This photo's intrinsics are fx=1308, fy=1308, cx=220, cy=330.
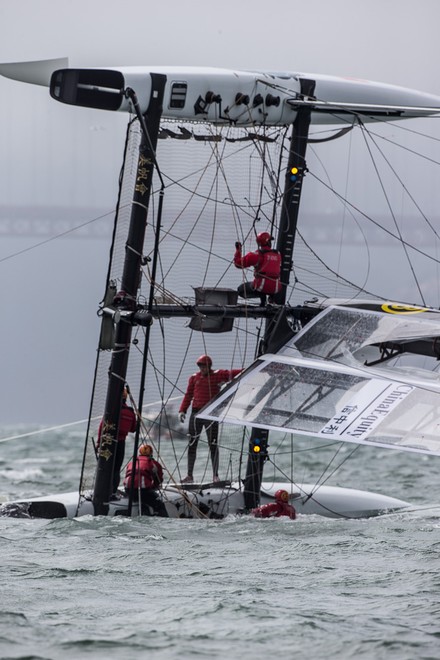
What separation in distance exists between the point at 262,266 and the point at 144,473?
6.54 feet

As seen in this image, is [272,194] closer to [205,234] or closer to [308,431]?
[205,234]

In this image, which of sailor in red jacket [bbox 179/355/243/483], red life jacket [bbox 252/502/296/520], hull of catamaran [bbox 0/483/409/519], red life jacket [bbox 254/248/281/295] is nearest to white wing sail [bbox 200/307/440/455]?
red life jacket [bbox 254/248/281/295]

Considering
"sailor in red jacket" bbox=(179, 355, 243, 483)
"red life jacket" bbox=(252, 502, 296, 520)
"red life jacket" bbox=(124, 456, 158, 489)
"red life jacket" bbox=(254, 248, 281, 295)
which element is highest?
"red life jacket" bbox=(254, 248, 281, 295)

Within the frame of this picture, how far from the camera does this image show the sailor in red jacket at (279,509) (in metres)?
11.0

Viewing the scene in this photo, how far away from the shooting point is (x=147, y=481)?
35.8ft

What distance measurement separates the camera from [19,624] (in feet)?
23.1

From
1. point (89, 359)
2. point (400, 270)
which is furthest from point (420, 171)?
point (89, 359)

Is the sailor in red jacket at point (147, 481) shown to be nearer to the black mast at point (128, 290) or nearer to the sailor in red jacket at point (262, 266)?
the black mast at point (128, 290)

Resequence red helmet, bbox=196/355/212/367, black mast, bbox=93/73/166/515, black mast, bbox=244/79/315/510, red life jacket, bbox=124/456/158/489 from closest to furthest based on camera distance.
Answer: black mast, bbox=93/73/166/515 < red life jacket, bbox=124/456/158/489 < red helmet, bbox=196/355/212/367 < black mast, bbox=244/79/315/510

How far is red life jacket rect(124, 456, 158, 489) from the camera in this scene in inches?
426

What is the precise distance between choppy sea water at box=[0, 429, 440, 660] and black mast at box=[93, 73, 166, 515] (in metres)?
0.40

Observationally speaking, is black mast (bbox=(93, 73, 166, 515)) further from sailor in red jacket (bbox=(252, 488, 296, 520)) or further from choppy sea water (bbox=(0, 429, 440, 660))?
sailor in red jacket (bbox=(252, 488, 296, 520))

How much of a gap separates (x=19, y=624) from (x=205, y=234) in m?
5.62

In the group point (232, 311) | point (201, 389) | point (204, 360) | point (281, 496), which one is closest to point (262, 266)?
point (232, 311)
